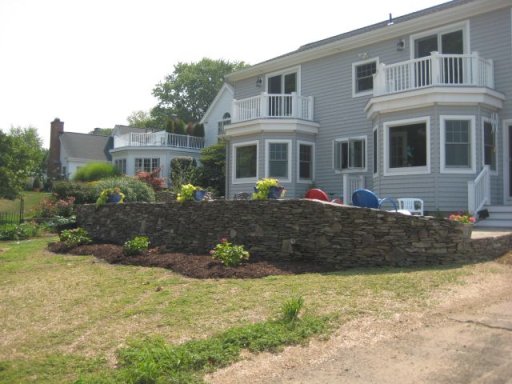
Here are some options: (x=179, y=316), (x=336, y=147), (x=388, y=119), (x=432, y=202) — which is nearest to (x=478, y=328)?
(x=179, y=316)

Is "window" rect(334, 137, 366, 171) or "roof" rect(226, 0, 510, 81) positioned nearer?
"roof" rect(226, 0, 510, 81)

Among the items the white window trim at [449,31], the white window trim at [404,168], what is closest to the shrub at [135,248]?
the white window trim at [404,168]

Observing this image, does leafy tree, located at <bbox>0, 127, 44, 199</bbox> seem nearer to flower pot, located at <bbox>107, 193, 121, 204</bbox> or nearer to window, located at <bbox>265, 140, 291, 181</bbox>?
flower pot, located at <bbox>107, 193, 121, 204</bbox>

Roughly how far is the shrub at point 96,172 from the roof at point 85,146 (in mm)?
11968

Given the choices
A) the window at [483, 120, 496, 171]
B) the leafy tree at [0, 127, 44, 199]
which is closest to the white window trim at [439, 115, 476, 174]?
the window at [483, 120, 496, 171]

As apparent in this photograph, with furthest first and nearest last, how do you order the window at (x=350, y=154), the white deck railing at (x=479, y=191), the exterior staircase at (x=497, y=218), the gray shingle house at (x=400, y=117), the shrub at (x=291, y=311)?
the window at (x=350, y=154) → the gray shingle house at (x=400, y=117) → the white deck railing at (x=479, y=191) → the exterior staircase at (x=497, y=218) → the shrub at (x=291, y=311)

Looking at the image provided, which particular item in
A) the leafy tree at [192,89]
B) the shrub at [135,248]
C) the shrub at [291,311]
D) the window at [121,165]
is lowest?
the shrub at [291,311]

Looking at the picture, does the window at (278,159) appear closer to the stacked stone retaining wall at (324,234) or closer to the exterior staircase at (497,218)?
the stacked stone retaining wall at (324,234)

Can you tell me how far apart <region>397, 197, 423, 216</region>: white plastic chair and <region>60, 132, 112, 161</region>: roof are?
36.6 meters

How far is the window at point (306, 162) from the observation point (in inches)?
747

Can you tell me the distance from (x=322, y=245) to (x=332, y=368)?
4783 mm

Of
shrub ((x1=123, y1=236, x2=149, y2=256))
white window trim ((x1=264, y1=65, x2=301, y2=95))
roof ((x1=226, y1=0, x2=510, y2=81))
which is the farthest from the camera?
white window trim ((x1=264, y1=65, x2=301, y2=95))

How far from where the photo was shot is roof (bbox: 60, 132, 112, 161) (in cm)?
4445

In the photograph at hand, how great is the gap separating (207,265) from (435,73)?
9.03m
